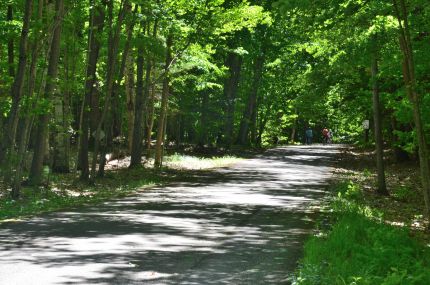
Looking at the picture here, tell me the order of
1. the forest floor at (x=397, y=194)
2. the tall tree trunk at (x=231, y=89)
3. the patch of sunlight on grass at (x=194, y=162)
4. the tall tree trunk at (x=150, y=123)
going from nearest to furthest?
1. the forest floor at (x=397, y=194)
2. the patch of sunlight on grass at (x=194, y=162)
3. the tall tree trunk at (x=150, y=123)
4. the tall tree trunk at (x=231, y=89)

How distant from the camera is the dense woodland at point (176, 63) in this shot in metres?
12.6

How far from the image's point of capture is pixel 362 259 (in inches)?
271

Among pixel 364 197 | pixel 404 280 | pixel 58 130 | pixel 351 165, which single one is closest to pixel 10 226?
pixel 404 280

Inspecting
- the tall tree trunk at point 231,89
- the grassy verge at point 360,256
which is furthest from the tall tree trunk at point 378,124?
the tall tree trunk at point 231,89

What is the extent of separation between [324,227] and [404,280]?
5096mm

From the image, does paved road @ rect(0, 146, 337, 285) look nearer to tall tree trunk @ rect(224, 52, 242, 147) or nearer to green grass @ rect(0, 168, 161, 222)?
green grass @ rect(0, 168, 161, 222)

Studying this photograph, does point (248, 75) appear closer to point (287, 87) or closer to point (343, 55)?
point (287, 87)

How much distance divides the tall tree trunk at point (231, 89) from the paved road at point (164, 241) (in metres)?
20.2

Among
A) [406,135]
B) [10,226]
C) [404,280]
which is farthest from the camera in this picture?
[406,135]

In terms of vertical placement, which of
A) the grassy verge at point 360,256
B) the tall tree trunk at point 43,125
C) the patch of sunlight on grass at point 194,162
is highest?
the tall tree trunk at point 43,125

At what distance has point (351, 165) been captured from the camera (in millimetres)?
29609

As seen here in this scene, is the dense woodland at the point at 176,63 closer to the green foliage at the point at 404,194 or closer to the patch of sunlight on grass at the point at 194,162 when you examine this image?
the green foliage at the point at 404,194

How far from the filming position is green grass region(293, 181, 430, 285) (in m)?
5.88

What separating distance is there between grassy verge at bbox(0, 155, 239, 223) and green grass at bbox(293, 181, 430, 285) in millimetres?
6362
